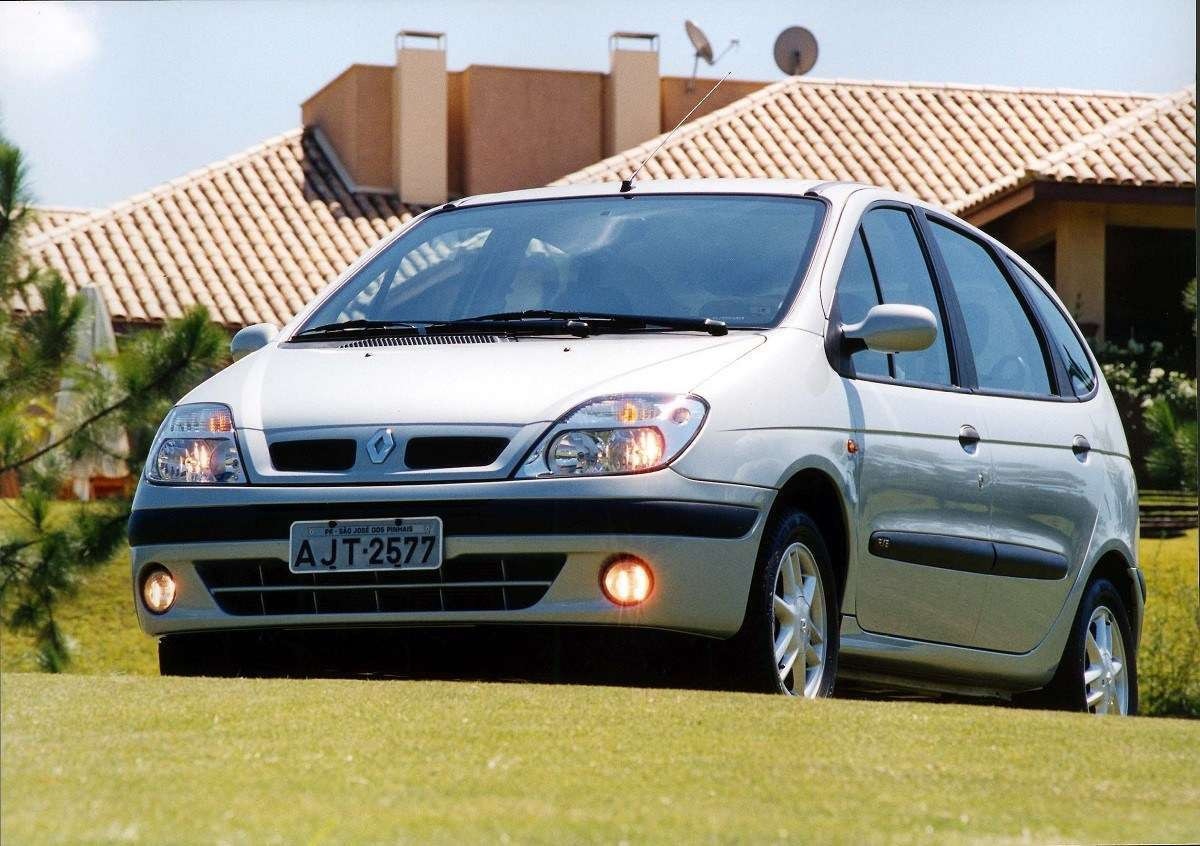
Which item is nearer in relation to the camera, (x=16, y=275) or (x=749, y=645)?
(x=749, y=645)

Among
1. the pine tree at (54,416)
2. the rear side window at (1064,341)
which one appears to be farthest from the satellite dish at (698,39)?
the rear side window at (1064,341)

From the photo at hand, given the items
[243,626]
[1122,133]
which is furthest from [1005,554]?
[1122,133]

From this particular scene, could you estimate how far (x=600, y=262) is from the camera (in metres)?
6.82

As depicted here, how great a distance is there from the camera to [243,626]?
6.07 metres

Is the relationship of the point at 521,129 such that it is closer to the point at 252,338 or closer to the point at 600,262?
the point at 252,338

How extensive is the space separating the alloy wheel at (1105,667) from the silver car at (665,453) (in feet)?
0.14

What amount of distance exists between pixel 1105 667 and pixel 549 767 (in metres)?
4.09

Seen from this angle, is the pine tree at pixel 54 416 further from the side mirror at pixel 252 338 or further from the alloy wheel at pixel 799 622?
the alloy wheel at pixel 799 622

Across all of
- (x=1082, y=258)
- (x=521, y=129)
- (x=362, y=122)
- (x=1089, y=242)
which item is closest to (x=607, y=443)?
(x=1082, y=258)

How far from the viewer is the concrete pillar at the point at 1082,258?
25891mm

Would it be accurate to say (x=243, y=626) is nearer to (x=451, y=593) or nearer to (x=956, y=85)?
(x=451, y=593)

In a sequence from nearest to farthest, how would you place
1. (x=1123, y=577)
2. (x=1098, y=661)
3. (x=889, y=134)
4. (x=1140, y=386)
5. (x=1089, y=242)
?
(x=1098, y=661) < (x=1123, y=577) < (x=1140, y=386) < (x=1089, y=242) < (x=889, y=134)

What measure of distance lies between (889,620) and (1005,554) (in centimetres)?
68

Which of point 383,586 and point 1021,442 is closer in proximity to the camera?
point 383,586
